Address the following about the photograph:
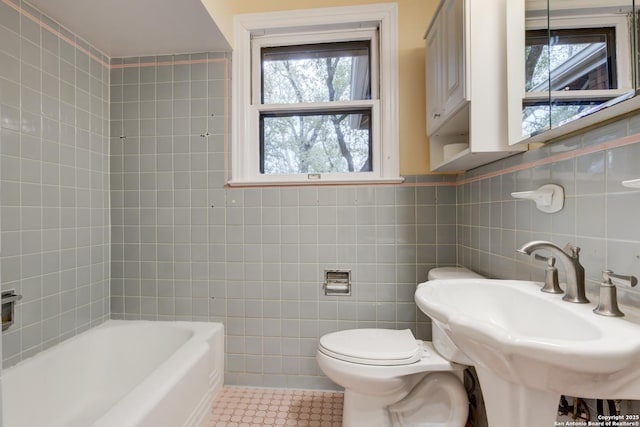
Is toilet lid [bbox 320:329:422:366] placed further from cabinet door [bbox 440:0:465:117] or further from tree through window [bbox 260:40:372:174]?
cabinet door [bbox 440:0:465:117]

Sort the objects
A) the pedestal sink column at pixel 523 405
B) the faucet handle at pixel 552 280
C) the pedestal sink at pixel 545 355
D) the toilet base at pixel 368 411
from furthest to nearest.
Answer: the toilet base at pixel 368 411 < the faucet handle at pixel 552 280 < the pedestal sink column at pixel 523 405 < the pedestal sink at pixel 545 355

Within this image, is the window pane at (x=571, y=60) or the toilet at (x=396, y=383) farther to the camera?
the toilet at (x=396, y=383)

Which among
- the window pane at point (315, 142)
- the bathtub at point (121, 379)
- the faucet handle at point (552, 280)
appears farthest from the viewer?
the window pane at point (315, 142)

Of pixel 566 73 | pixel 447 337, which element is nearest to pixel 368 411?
pixel 447 337

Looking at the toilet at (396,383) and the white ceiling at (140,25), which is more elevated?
the white ceiling at (140,25)

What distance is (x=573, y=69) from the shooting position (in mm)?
857

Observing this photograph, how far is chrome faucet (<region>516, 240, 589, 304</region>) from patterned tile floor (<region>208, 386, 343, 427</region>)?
1198 millimetres

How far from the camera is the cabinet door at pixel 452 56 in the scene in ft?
3.80

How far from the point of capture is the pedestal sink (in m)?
0.53

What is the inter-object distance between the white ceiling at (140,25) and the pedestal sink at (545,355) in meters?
1.66

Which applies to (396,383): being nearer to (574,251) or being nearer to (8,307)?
(574,251)

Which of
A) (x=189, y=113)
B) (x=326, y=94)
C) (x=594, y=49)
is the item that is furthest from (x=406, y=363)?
(x=189, y=113)

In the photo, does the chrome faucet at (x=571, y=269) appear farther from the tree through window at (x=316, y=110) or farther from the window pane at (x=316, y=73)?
the window pane at (x=316, y=73)

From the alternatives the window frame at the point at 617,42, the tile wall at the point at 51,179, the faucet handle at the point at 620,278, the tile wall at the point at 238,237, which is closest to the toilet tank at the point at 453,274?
the tile wall at the point at 238,237
